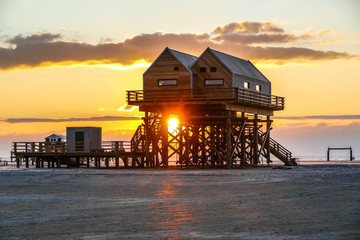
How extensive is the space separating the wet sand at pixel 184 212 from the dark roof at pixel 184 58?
24389mm

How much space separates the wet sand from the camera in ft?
52.2

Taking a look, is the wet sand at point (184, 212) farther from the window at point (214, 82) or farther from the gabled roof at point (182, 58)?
the gabled roof at point (182, 58)

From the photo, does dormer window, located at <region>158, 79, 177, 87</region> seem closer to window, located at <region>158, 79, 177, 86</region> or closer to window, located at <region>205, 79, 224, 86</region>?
window, located at <region>158, 79, 177, 86</region>

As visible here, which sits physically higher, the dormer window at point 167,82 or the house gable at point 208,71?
the house gable at point 208,71

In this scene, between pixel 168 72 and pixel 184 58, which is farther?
pixel 184 58

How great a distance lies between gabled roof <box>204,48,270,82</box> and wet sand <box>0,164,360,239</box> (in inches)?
968

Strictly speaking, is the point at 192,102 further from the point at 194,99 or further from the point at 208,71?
the point at 208,71

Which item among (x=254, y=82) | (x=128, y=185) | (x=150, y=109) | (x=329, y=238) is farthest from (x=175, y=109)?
(x=329, y=238)

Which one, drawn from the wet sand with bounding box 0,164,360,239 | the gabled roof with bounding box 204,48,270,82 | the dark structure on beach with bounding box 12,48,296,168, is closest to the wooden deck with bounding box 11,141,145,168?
the dark structure on beach with bounding box 12,48,296,168

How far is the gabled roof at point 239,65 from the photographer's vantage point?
176ft

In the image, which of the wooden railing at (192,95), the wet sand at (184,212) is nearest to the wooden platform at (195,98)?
the wooden railing at (192,95)

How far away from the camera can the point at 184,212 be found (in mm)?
19750

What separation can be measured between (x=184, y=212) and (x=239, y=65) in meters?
39.3

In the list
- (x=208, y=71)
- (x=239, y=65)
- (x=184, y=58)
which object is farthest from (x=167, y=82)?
(x=239, y=65)
